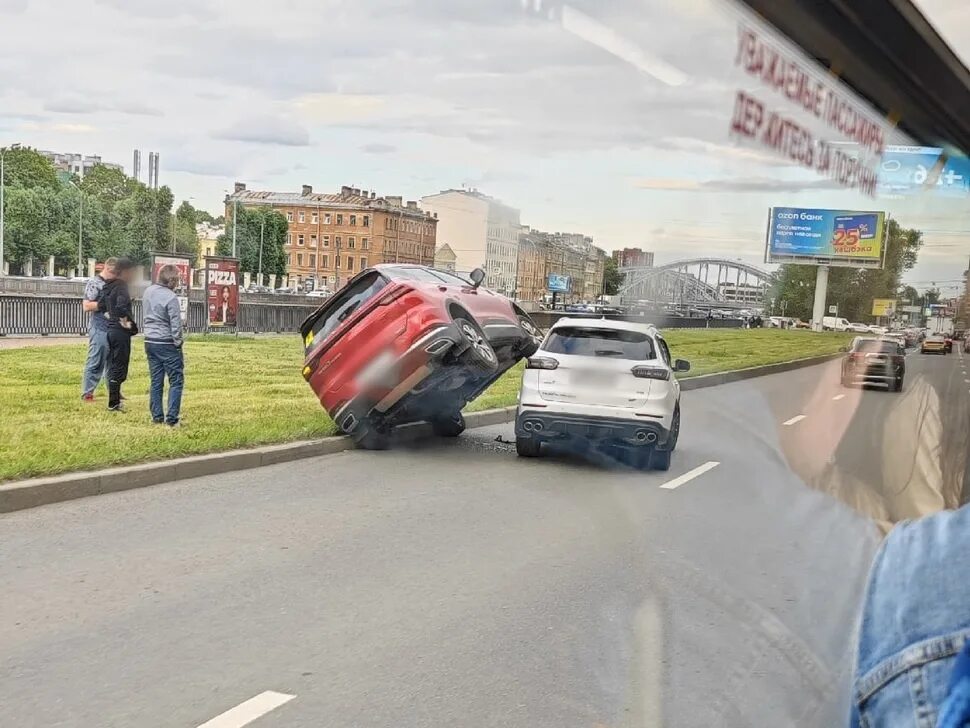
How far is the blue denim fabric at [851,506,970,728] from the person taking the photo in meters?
0.63

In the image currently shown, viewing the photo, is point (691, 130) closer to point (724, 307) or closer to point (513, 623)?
point (724, 307)

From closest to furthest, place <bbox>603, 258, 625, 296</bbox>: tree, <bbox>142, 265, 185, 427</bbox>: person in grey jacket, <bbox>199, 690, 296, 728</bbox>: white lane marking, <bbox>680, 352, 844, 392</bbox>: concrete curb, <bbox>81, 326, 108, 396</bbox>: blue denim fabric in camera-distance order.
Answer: <bbox>603, 258, 625, 296</bbox>: tree → <bbox>199, 690, 296, 728</bbox>: white lane marking → <bbox>680, 352, 844, 392</bbox>: concrete curb → <bbox>142, 265, 185, 427</bbox>: person in grey jacket → <bbox>81, 326, 108, 396</bbox>: blue denim fabric

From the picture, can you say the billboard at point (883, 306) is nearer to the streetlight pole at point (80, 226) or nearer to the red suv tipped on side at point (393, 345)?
the red suv tipped on side at point (393, 345)

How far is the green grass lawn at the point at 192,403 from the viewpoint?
6036 millimetres

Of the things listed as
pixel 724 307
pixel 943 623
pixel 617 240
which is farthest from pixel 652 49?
pixel 943 623

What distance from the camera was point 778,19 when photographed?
6.86 feet

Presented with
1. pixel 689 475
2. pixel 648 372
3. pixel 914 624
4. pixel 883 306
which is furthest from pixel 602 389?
pixel 914 624

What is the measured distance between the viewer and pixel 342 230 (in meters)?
3.74

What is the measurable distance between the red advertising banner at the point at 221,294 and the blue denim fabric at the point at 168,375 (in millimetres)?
9294

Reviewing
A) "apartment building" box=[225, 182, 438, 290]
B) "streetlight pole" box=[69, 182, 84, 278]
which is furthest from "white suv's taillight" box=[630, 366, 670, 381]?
"apartment building" box=[225, 182, 438, 290]

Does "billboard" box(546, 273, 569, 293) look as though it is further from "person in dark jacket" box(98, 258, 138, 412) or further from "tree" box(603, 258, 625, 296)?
"person in dark jacket" box(98, 258, 138, 412)

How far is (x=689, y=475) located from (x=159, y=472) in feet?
16.6

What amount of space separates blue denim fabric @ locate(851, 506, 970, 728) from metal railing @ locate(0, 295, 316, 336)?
56.4 ft

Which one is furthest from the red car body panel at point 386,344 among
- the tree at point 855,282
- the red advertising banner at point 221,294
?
the red advertising banner at point 221,294
